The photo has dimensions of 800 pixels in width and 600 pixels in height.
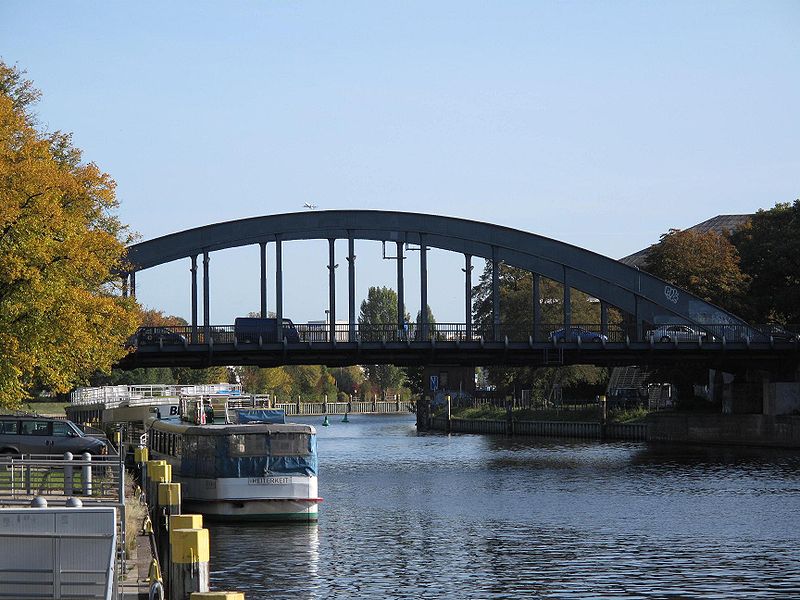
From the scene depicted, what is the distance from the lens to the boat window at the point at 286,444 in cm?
4256

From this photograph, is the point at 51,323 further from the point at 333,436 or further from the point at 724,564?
the point at 333,436

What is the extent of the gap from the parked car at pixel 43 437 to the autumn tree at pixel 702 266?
56379mm

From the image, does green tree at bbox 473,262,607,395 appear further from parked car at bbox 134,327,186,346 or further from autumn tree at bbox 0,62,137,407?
autumn tree at bbox 0,62,137,407

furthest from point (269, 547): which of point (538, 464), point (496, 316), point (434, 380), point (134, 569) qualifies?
point (434, 380)

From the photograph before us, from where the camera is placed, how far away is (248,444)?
42.6m

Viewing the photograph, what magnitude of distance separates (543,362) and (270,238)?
20.9 metres

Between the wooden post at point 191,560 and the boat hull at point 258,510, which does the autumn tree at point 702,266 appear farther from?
the wooden post at point 191,560

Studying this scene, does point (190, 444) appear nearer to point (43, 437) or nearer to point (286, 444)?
point (286, 444)

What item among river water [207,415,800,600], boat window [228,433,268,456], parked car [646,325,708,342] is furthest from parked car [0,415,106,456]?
parked car [646,325,708,342]

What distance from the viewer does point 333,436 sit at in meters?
134

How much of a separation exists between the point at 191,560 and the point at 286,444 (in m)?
20.0

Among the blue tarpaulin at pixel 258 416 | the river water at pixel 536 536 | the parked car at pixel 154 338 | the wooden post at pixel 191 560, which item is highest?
the parked car at pixel 154 338

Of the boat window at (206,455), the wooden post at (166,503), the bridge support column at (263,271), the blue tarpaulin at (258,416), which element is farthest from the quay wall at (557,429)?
the wooden post at (166,503)

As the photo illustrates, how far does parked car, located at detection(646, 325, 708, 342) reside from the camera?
282 feet
